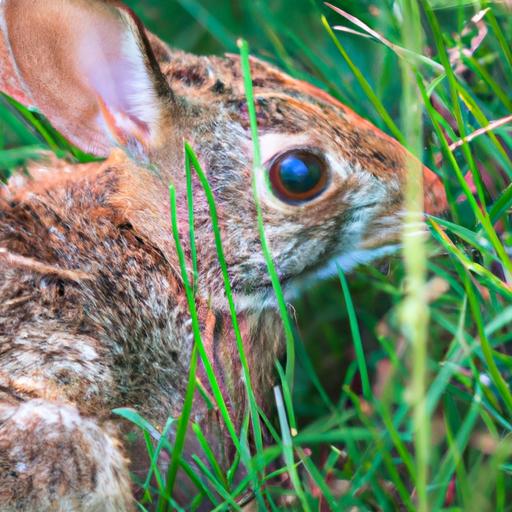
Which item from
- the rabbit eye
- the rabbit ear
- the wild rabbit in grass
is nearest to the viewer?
the wild rabbit in grass

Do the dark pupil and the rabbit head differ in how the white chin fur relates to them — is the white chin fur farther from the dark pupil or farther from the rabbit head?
the dark pupil

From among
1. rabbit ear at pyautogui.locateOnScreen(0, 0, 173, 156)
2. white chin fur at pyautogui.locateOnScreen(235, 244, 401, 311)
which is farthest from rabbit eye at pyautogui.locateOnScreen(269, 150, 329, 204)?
rabbit ear at pyautogui.locateOnScreen(0, 0, 173, 156)

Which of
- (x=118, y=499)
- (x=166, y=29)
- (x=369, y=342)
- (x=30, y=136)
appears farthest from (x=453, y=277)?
(x=166, y=29)

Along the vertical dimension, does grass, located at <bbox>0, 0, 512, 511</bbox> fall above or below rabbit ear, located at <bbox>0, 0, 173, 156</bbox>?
below

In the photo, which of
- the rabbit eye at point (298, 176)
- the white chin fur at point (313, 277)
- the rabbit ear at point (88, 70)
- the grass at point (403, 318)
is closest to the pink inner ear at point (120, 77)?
the rabbit ear at point (88, 70)

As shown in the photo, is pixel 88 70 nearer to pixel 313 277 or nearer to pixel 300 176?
pixel 300 176

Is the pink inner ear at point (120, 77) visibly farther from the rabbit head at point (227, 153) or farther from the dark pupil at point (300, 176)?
the dark pupil at point (300, 176)

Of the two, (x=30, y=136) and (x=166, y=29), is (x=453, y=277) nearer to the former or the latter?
(x=30, y=136)
